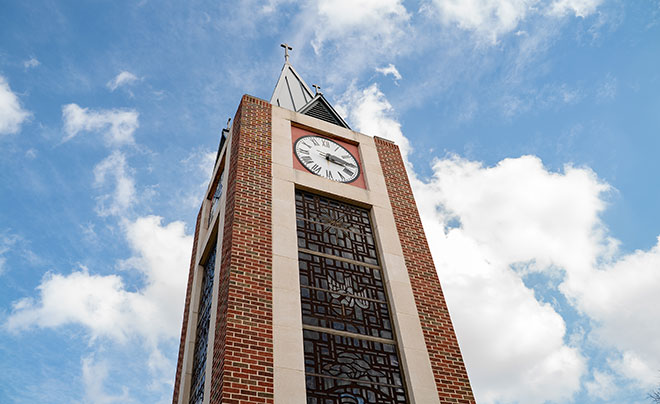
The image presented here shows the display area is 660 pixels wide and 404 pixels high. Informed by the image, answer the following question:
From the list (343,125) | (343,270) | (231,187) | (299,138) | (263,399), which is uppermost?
(343,125)

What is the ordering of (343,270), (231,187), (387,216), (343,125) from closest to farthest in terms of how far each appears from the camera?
(343,270) < (231,187) < (387,216) < (343,125)

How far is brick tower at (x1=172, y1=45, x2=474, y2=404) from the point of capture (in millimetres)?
8055

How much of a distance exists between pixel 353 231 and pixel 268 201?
1.93 metres

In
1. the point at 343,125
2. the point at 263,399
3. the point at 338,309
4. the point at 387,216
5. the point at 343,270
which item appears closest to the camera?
the point at 263,399

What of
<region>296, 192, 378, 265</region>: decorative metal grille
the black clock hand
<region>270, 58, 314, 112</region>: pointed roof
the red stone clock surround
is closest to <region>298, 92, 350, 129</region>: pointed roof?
<region>270, 58, 314, 112</region>: pointed roof

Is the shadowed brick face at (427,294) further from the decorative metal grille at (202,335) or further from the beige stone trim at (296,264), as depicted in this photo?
the decorative metal grille at (202,335)

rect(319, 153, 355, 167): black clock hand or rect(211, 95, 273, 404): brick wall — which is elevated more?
rect(319, 153, 355, 167): black clock hand

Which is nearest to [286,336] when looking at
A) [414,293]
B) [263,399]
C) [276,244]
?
[263,399]

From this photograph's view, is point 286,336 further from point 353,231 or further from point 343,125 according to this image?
point 343,125

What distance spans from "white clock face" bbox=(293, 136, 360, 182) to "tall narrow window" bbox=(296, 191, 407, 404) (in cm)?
92

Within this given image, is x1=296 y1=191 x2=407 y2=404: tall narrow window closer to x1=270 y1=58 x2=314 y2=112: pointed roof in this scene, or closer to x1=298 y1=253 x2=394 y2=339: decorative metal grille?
x1=298 y1=253 x2=394 y2=339: decorative metal grille

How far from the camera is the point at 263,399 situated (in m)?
7.30

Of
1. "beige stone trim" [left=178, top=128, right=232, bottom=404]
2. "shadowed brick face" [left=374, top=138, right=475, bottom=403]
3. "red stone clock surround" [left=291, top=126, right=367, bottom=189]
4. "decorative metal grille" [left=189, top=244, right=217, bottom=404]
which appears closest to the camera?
"beige stone trim" [left=178, top=128, right=232, bottom=404]

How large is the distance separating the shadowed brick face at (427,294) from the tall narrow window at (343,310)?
2.31 ft
